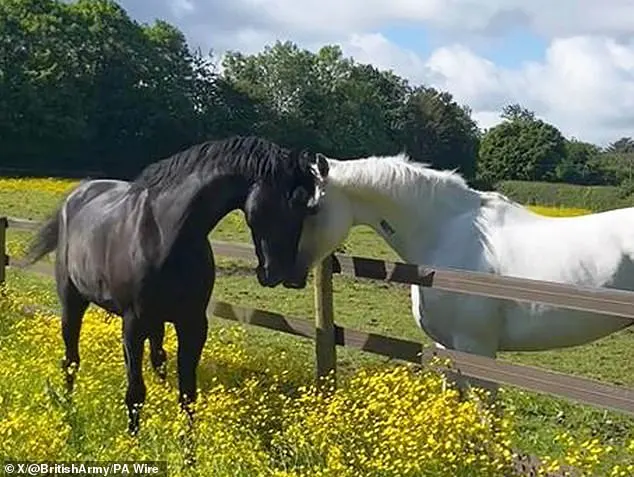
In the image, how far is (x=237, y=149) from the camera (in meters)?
5.11

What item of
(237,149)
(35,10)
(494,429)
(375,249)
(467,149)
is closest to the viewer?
(494,429)

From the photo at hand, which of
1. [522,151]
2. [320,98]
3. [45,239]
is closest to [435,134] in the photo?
[320,98]

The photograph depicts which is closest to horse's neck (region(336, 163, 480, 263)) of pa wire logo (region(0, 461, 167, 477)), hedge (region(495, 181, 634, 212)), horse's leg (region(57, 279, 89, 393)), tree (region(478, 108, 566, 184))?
pa wire logo (region(0, 461, 167, 477))

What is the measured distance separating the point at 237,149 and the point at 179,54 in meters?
66.8

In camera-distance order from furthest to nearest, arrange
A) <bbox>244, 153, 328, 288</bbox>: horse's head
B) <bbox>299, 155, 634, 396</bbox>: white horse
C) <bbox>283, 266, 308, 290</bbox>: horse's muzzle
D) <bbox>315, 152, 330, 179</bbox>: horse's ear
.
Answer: <bbox>299, 155, 634, 396</bbox>: white horse
<bbox>315, 152, 330, 179</bbox>: horse's ear
<bbox>283, 266, 308, 290</bbox>: horse's muzzle
<bbox>244, 153, 328, 288</bbox>: horse's head

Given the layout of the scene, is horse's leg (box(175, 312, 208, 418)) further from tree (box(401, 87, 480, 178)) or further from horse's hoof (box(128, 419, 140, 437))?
tree (box(401, 87, 480, 178))

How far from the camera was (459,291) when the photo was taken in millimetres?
4887

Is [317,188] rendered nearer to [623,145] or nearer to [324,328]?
[324,328]

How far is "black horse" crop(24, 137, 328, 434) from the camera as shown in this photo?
4988mm

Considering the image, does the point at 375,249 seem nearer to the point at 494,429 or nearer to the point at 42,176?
the point at 494,429

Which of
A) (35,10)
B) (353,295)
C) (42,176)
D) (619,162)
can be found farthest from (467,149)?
(353,295)

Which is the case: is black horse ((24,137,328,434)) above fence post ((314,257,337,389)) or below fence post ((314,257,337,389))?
above

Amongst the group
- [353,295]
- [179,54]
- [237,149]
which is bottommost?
[353,295]

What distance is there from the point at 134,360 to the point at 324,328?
133 cm
